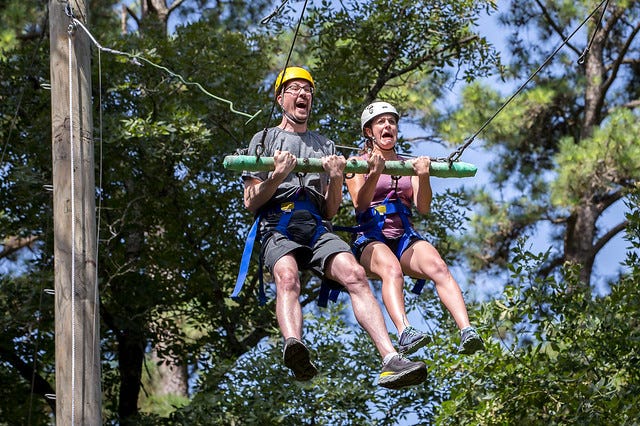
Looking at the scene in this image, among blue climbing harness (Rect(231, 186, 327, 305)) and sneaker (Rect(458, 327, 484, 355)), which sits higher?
blue climbing harness (Rect(231, 186, 327, 305))

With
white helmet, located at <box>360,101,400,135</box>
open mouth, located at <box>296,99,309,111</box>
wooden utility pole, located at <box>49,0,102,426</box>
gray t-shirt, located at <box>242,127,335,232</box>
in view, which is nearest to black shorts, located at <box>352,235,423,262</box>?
gray t-shirt, located at <box>242,127,335,232</box>

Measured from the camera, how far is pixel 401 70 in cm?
1369

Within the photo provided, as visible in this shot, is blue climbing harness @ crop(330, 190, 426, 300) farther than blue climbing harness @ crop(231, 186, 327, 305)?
Yes

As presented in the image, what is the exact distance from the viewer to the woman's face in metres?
7.49

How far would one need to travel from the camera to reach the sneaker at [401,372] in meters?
6.55

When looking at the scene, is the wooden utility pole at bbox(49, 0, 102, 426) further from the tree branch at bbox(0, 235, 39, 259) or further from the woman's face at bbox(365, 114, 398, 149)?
the tree branch at bbox(0, 235, 39, 259)

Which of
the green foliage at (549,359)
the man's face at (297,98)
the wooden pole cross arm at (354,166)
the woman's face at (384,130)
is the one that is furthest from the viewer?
the green foliage at (549,359)

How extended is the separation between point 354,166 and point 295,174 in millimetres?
485

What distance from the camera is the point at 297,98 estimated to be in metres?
7.39

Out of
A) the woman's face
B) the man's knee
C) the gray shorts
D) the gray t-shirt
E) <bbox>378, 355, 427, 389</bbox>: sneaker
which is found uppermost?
the woman's face

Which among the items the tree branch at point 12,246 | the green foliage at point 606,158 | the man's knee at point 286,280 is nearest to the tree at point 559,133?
the green foliage at point 606,158

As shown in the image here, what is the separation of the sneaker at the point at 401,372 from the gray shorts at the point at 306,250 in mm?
712

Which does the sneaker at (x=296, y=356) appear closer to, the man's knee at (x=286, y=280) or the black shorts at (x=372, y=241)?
the man's knee at (x=286, y=280)

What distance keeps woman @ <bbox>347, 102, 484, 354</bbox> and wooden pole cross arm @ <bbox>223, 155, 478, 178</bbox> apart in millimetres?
53
